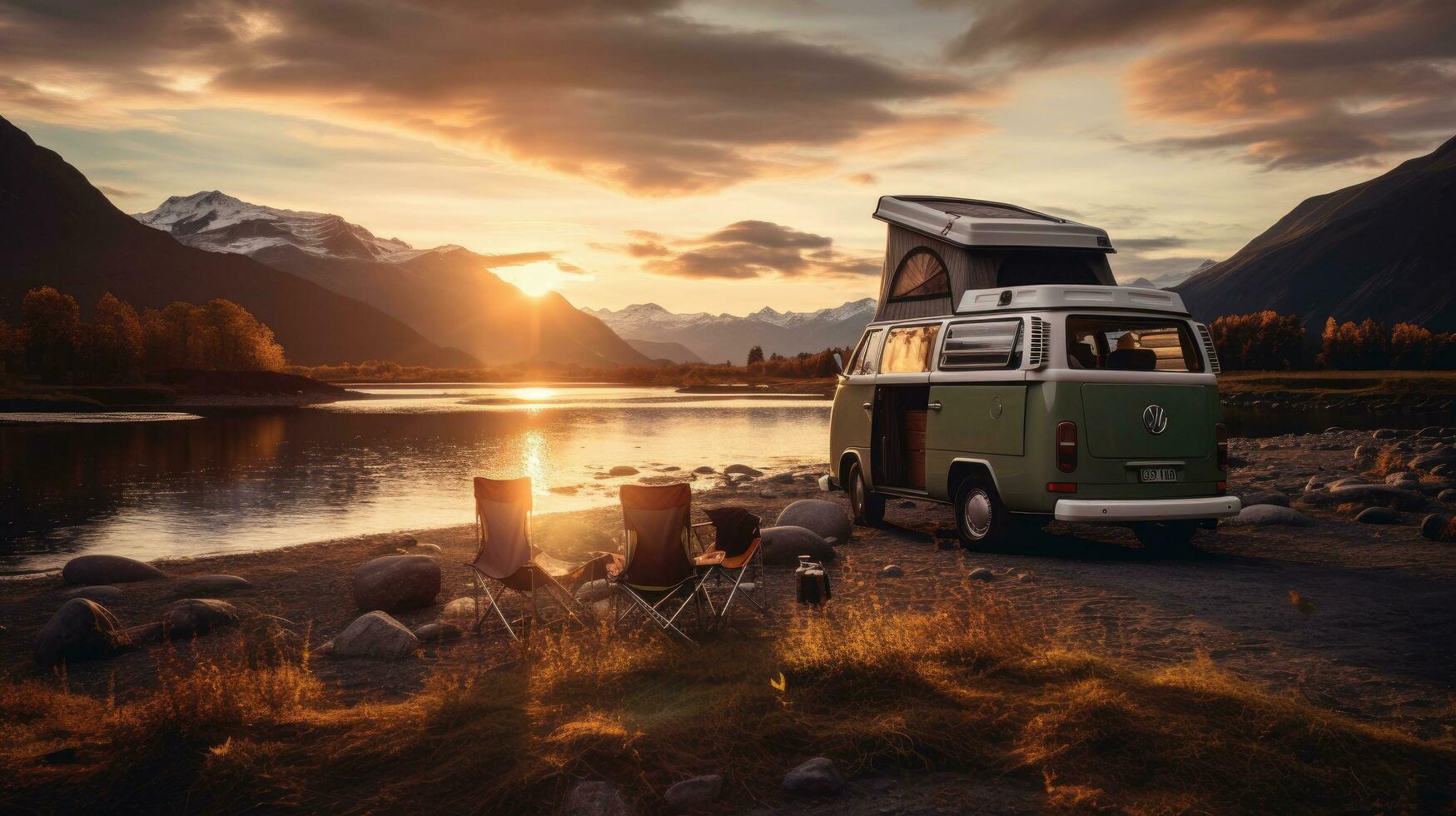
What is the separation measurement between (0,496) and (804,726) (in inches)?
1019

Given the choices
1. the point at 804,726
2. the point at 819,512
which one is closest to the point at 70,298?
the point at 819,512

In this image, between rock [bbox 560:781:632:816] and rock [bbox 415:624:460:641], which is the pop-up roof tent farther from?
rock [bbox 560:781:632:816]

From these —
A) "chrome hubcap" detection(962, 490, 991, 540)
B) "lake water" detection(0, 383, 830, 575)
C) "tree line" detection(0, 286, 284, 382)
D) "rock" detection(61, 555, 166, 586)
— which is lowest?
"lake water" detection(0, 383, 830, 575)

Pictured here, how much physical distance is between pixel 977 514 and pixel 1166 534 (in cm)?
277

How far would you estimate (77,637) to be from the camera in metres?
8.45

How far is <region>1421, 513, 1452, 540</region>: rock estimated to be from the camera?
12586 mm

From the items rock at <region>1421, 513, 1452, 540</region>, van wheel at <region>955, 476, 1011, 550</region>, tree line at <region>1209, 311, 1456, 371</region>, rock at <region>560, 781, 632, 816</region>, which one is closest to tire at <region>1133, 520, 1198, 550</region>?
van wheel at <region>955, 476, 1011, 550</region>

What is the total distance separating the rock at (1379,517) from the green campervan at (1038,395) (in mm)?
4215

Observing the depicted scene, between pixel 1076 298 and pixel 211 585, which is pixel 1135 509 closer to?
pixel 1076 298

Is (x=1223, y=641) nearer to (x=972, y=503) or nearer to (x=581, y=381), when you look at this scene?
(x=972, y=503)

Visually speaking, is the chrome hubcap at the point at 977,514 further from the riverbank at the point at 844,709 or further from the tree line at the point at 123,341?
the tree line at the point at 123,341

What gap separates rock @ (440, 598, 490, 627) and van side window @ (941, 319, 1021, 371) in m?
6.32

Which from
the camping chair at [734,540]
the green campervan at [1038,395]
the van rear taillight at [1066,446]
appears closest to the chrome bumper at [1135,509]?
the green campervan at [1038,395]

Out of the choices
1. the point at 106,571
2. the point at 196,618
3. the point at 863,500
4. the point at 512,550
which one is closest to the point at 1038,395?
the point at 863,500
